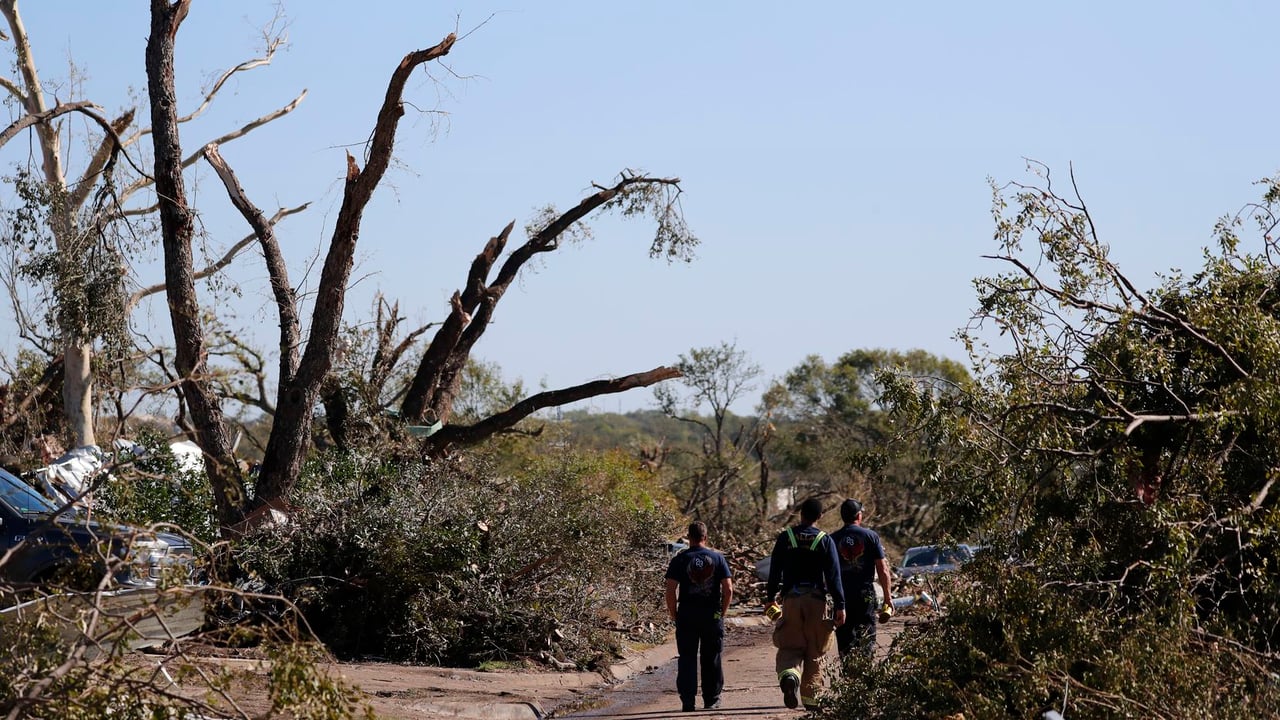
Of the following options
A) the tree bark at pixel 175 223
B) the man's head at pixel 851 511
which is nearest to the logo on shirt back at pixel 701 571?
the man's head at pixel 851 511

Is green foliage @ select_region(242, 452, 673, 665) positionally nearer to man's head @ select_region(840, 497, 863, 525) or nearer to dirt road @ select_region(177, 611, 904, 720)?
dirt road @ select_region(177, 611, 904, 720)

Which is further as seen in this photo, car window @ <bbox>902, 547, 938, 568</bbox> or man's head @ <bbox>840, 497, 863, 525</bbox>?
car window @ <bbox>902, 547, 938, 568</bbox>

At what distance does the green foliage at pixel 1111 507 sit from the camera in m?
6.78

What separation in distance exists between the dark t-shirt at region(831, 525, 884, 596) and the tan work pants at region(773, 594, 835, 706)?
564 mm

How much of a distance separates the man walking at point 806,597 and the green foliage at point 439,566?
3862 mm

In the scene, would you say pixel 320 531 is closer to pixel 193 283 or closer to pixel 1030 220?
pixel 193 283

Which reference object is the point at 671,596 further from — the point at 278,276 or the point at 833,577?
the point at 278,276

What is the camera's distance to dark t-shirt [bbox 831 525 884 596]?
10.6 m

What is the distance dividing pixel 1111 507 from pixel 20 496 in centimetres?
984

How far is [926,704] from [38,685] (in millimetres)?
4685

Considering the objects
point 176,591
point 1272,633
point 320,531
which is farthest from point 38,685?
point 320,531

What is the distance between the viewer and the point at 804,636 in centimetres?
1018

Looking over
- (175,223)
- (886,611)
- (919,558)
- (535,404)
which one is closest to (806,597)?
(886,611)

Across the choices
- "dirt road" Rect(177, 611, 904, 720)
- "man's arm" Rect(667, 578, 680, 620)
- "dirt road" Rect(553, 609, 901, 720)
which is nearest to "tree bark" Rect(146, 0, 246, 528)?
"dirt road" Rect(177, 611, 904, 720)
